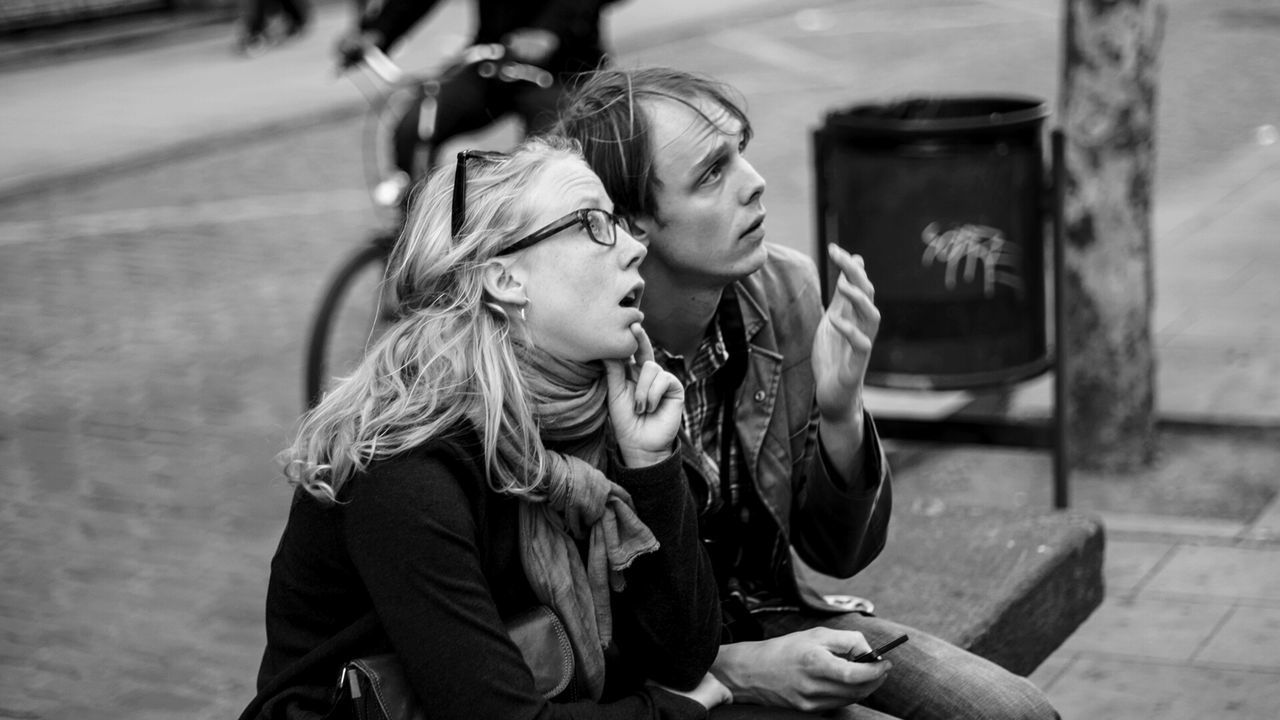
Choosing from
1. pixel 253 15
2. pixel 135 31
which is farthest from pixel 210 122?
pixel 135 31

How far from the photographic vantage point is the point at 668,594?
2.21 meters

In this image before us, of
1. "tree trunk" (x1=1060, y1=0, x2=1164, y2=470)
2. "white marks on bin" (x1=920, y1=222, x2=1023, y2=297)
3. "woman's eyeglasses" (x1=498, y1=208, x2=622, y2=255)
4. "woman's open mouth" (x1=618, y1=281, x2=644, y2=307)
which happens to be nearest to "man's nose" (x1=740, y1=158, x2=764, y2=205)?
"woman's open mouth" (x1=618, y1=281, x2=644, y2=307)

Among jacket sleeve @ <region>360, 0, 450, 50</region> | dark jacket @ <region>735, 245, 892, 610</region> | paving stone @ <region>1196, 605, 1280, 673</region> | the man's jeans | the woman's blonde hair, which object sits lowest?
paving stone @ <region>1196, 605, 1280, 673</region>

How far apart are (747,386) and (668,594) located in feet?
1.68

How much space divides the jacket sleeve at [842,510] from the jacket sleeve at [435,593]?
716mm

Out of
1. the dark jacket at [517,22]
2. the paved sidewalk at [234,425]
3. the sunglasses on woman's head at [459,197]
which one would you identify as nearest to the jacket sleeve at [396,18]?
the dark jacket at [517,22]

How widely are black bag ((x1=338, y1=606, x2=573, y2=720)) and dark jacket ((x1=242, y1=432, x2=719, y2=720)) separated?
1.2 inches

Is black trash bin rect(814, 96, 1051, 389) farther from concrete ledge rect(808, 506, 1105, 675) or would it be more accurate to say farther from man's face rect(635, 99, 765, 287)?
man's face rect(635, 99, 765, 287)

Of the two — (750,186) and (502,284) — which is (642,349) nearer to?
(502,284)

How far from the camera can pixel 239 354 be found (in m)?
7.04

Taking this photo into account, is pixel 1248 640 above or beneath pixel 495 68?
beneath

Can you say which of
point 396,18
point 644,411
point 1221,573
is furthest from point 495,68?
point 644,411

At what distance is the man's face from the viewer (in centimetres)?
253

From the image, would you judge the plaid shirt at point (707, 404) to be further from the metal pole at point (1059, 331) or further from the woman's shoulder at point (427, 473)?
the metal pole at point (1059, 331)
